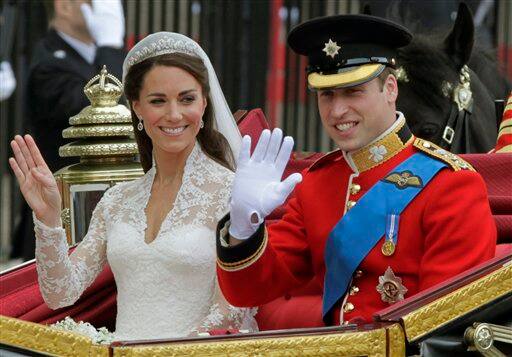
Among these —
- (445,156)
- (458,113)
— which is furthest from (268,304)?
(458,113)

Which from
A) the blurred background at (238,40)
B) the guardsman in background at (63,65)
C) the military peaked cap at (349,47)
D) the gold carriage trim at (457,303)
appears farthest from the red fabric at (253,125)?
the blurred background at (238,40)

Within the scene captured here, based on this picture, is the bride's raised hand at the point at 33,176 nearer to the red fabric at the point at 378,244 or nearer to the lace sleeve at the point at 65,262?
the lace sleeve at the point at 65,262

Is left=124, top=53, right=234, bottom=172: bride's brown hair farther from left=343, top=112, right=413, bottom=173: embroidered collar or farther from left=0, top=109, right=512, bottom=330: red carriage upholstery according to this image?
left=343, top=112, right=413, bottom=173: embroidered collar

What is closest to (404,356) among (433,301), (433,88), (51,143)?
(433,301)

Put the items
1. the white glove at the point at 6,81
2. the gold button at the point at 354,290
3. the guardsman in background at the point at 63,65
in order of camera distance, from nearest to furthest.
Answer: the gold button at the point at 354,290 < the guardsman in background at the point at 63,65 < the white glove at the point at 6,81

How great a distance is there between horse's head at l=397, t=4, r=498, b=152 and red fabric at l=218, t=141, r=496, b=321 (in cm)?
133

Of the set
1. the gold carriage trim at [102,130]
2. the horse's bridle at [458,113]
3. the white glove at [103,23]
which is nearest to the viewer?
the gold carriage trim at [102,130]

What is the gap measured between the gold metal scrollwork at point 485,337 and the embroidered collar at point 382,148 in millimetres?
483

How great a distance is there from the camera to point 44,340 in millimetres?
2754

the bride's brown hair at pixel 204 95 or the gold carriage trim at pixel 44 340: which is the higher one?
the bride's brown hair at pixel 204 95

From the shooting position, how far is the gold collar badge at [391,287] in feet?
10.5

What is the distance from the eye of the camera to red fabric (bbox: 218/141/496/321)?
3129 mm

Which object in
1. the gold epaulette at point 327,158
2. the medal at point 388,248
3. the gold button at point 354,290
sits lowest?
the gold button at point 354,290

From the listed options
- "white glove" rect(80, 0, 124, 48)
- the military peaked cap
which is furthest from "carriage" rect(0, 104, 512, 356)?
"white glove" rect(80, 0, 124, 48)
